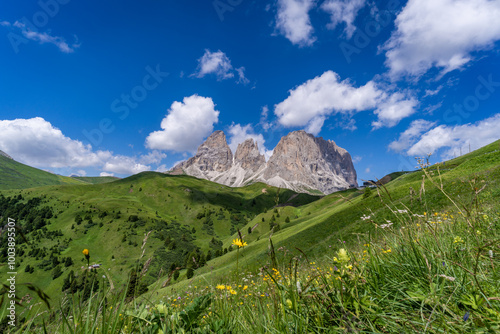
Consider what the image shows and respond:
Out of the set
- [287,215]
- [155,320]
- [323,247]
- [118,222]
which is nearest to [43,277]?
[118,222]

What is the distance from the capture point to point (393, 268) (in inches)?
138

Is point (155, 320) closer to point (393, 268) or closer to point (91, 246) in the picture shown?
point (393, 268)

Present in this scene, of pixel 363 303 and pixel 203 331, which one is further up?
pixel 363 303

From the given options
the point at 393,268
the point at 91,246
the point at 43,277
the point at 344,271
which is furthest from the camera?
the point at 91,246

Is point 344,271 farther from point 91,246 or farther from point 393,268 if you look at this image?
point 91,246

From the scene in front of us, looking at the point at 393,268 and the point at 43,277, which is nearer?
the point at 393,268

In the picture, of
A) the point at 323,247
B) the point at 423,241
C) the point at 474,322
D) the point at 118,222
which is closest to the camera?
the point at 474,322

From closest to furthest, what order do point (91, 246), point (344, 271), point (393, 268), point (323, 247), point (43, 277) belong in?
point (344, 271) < point (393, 268) < point (323, 247) < point (43, 277) < point (91, 246)

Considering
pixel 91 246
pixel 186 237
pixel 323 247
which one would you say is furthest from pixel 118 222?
pixel 323 247

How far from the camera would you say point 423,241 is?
4242mm

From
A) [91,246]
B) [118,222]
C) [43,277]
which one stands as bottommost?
[43,277]

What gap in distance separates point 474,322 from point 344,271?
1277 mm

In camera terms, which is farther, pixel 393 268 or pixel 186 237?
pixel 186 237

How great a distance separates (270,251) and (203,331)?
140cm
